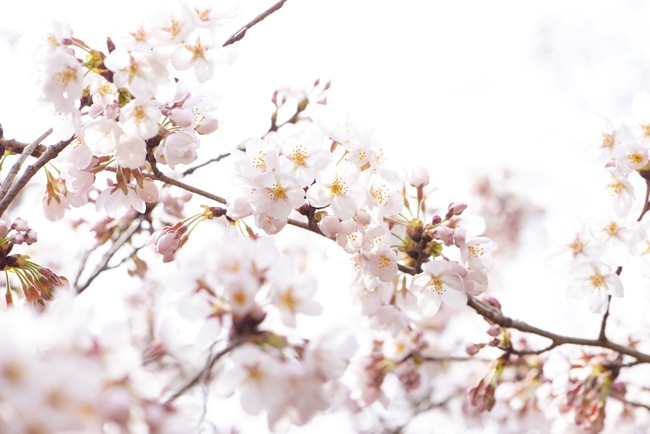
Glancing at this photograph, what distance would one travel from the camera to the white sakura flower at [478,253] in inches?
73.5

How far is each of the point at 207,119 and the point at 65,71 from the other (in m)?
0.39

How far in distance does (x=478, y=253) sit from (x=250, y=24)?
91 centimetres

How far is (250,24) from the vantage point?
1.75 metres

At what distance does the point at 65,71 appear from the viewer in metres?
1.53

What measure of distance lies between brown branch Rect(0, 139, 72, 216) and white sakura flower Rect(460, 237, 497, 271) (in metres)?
1.13

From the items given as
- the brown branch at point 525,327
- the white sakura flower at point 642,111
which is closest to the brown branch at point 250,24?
the brown branch at point 525,327

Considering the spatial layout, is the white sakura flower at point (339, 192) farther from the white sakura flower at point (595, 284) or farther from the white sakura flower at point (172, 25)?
the white sakura flower at point (595, 284)

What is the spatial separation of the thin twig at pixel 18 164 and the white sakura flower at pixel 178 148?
0.33 meters

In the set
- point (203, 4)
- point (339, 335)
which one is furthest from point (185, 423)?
point (203, 4)

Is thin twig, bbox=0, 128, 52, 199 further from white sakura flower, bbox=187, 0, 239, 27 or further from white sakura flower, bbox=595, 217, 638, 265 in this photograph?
white sakura flower, bbox=595, 217, 638, 265

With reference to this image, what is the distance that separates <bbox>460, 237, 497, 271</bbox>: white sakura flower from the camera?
6.12 feet

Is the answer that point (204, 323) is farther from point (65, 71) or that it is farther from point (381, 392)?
point (381, 392)

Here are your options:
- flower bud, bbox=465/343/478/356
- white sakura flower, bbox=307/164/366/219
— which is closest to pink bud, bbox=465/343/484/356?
flower bud, bbox=465/343/478/356

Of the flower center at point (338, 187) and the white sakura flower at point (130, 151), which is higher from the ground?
the white sakura flower at point (130, 151)
